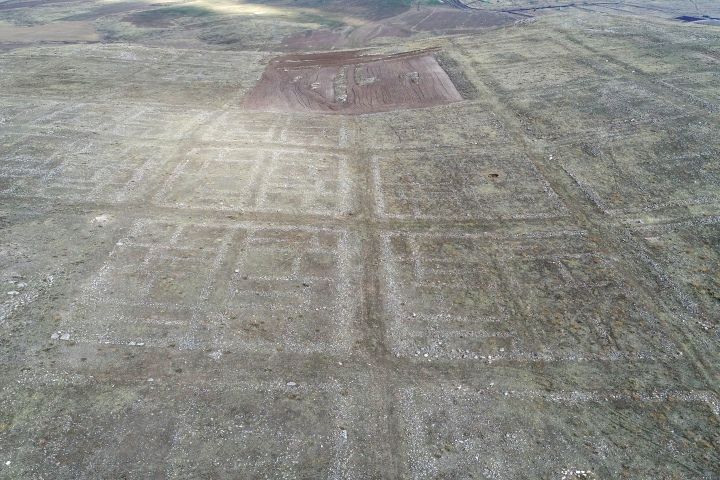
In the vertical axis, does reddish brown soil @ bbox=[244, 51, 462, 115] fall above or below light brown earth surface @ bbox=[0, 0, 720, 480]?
above

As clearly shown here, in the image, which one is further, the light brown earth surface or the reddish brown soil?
the reddish brown soil

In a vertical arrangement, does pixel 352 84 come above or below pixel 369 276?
above

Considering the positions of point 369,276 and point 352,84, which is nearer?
point 369,276

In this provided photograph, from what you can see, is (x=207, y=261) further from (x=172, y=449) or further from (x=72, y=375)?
(x=172, y=449)

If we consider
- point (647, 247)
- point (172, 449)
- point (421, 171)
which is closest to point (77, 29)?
point (421, 171)
